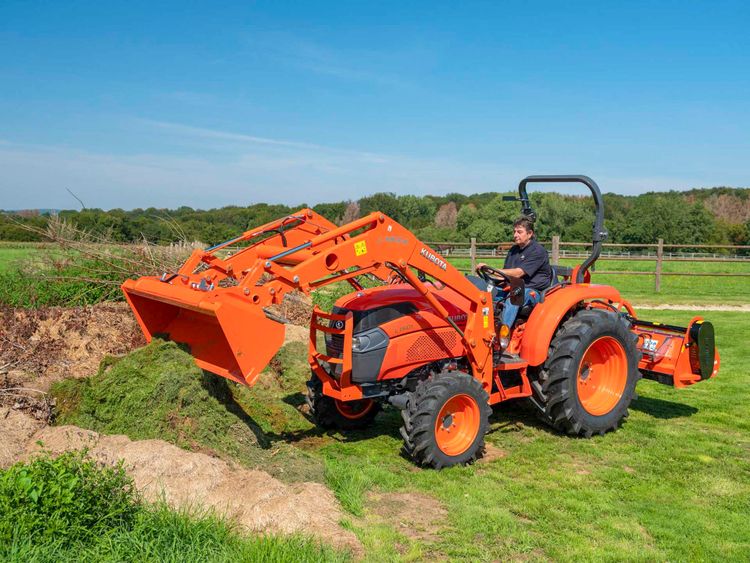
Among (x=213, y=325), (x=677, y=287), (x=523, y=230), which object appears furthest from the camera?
(x=677, y=287)

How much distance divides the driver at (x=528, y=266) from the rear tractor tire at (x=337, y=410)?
1657 mm

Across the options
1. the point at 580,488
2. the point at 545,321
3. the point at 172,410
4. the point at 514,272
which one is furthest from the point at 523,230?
the point at 172,410

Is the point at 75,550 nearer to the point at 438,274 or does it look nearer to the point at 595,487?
the point at 438,274

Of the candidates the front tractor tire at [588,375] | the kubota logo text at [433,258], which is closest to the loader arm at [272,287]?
the kubota logo text at [433,258]

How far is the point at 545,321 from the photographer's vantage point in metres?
6.30

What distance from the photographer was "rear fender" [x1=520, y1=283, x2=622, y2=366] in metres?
6.25

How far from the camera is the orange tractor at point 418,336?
5156 mm

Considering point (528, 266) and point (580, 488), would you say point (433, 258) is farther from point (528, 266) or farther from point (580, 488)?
point (580, 488)

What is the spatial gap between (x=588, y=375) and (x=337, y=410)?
262 cm

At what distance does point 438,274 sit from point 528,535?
2241mm

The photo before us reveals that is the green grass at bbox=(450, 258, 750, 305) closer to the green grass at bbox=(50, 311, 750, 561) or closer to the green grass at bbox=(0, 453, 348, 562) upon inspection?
the green grass at bbox=(50, 311, 750, 561)

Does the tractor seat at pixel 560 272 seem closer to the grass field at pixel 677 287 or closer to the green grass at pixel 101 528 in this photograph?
the green grass at pixel 101 528

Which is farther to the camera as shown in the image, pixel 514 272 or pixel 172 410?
pixel 514 272

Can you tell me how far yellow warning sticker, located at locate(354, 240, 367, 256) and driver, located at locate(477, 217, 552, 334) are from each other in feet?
5.35
